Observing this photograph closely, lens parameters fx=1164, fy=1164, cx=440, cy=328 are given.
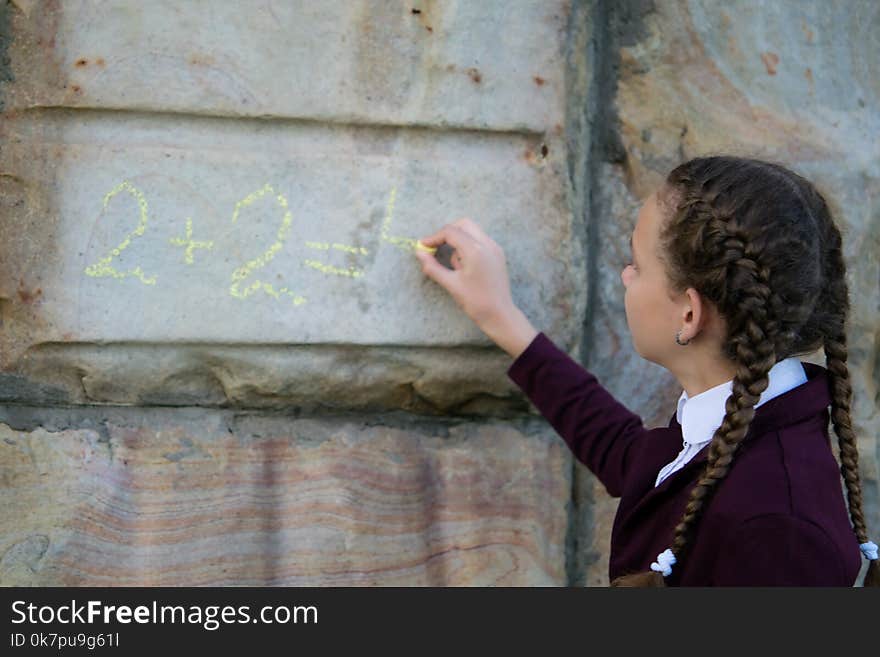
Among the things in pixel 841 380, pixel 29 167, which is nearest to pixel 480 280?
pixel 841 380

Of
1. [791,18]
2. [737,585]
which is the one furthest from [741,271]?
[791,18]

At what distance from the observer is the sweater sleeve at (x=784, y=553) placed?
112 cm

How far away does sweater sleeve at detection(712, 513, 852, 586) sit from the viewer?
112cm

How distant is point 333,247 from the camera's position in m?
1.56

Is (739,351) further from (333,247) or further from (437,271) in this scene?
(333,247)

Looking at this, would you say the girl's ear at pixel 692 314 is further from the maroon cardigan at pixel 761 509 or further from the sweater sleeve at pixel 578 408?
the sweater sleeve at pixel 578 408

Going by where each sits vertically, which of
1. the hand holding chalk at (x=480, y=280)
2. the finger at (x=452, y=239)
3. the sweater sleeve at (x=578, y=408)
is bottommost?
the sweater sleeve at (x=578, y=408)

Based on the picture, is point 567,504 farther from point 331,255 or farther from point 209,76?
point 209,76

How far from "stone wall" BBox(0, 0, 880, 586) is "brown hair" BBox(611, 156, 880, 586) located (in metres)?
0.42

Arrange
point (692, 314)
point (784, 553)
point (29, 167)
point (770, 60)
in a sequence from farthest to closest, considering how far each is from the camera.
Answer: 1. point (770, 60)
2. point (29, 167)
3. point (692, 314)
4. point (784, 553)

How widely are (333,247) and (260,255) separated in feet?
0.32

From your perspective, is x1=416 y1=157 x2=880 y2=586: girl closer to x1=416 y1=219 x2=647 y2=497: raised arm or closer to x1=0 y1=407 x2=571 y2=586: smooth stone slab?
x1=416 y1=219 x2=647 y2=497: raised arm

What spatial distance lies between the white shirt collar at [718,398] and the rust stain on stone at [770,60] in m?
0.60

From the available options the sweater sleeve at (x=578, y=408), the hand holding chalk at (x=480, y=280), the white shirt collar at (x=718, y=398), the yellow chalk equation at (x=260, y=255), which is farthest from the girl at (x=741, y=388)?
the yellow chalk equation at (x=260, y=255)
